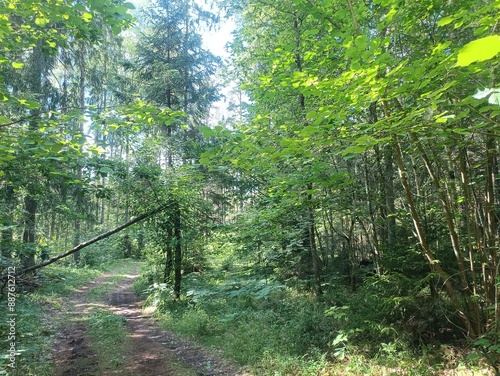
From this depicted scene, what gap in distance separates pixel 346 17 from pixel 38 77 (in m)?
14.4

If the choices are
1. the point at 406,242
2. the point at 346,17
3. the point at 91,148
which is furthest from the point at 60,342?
the point at 346,17

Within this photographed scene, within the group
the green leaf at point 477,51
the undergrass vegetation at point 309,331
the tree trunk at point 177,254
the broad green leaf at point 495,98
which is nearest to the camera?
the green leaf at point 477,51

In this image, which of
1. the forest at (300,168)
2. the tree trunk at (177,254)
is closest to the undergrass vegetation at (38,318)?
the forest at (300,168)

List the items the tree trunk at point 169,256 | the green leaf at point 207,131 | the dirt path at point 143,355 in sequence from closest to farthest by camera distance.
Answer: the green leaf at point 207,131
the dirt path at point 143,355
the tree trunk at point 169,256

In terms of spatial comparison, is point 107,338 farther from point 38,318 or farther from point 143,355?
point 38,318

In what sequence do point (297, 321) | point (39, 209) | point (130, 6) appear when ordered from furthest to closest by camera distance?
point (39, 209), point (297, 321), point (130, 6)

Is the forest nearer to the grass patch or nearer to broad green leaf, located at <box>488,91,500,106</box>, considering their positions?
broad green leaf, located at <box>488,91,500,106</box>

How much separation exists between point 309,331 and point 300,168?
3.96 m

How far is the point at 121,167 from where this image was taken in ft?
16.9

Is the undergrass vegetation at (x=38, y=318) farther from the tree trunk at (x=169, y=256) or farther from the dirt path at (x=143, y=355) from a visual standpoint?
the tree trunk at (x=169, y=256)

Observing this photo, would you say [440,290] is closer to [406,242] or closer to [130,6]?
[406,242]

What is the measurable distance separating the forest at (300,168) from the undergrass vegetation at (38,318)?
4.9 inches

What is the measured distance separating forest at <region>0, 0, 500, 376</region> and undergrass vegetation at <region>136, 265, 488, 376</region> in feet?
0.16

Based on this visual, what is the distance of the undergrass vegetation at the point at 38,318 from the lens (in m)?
6.10
